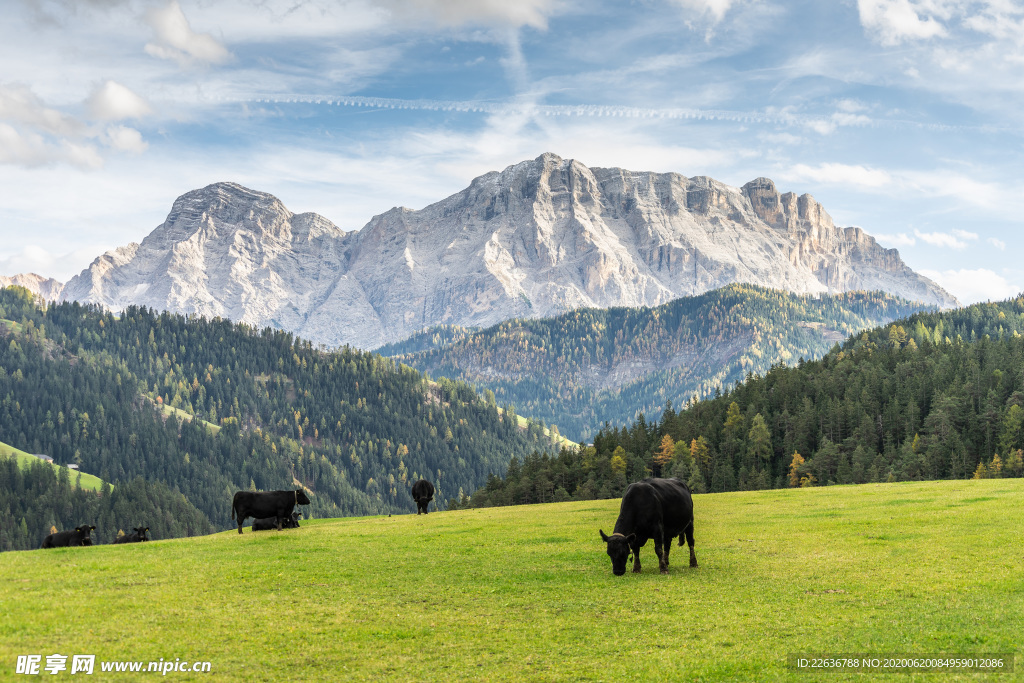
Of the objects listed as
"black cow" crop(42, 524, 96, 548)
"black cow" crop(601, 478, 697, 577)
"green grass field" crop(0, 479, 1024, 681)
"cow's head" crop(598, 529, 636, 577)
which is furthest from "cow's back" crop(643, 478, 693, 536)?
"black cow" crop(42, 524, 96, 548)

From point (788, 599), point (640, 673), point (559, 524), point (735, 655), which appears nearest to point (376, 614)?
point (640, 673)

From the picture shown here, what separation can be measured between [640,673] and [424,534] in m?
29.1

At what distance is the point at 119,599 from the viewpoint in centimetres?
2400

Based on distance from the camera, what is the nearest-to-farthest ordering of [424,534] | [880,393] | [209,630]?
1. [209,630]
2. [424,534]
3. [880,393]

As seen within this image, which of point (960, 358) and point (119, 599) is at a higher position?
point (960, 358)

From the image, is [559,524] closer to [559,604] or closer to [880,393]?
[559,604]

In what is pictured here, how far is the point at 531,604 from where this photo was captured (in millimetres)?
23641

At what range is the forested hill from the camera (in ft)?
422

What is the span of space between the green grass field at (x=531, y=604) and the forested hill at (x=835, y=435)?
99865 millimetres

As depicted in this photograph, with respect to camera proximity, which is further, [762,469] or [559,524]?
[762,469]

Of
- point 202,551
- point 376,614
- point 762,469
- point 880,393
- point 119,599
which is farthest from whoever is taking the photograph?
point 880,393

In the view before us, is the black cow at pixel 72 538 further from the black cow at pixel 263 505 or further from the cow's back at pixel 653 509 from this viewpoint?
the cow's back at pixel 653 509

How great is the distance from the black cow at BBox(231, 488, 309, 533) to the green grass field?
12.4 metres

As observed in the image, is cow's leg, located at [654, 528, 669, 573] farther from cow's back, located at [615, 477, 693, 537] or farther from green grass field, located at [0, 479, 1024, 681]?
green grass field, located at [0, 479, 1024, 681]
